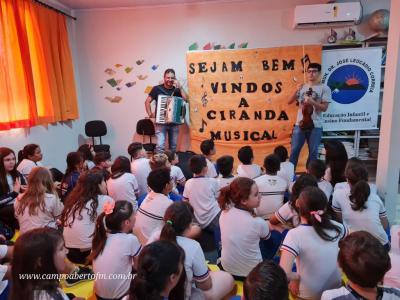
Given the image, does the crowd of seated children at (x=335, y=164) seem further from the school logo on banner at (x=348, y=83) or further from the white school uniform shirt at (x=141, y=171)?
the school logo on banner at (x=348, y=83)

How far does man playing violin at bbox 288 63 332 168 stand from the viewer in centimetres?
414

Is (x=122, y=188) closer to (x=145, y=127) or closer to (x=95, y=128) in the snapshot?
(x=145, y=127)

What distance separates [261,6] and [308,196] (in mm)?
3847

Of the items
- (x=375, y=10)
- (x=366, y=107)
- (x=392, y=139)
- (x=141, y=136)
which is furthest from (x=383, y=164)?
(x=141, y=136)

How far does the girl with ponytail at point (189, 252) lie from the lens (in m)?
1.46

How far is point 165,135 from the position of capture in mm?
4766

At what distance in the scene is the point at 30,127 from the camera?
151 inches

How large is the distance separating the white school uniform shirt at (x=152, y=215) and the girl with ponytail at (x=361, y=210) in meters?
1.11

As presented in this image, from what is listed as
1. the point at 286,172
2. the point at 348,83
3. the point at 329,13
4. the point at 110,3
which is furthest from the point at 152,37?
the point at 286,172

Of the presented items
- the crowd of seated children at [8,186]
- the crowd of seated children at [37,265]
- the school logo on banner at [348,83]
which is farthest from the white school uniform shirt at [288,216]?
the school logo on banner at [348,83]

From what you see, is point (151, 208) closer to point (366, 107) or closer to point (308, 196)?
point (308, 196)

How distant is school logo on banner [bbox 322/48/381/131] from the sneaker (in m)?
3.63

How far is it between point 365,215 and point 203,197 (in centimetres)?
113

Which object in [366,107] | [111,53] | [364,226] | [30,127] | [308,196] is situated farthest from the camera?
[111,53]
